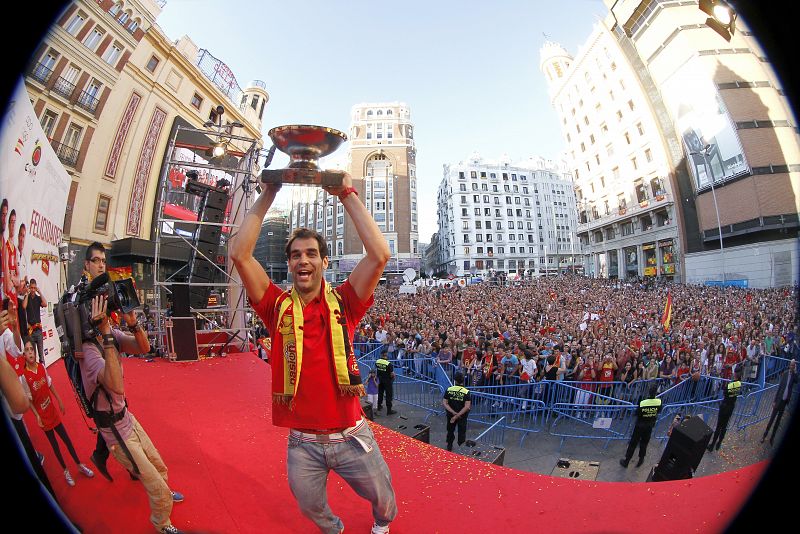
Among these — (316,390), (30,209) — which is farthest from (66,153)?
(316,390)

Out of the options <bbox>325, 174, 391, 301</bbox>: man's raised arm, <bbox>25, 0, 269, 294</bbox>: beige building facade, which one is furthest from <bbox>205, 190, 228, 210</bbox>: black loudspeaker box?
<bbox>325, 174, 391, 301</bbox>: man's raised arm

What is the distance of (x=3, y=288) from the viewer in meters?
1.50

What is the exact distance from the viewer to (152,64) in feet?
8.98

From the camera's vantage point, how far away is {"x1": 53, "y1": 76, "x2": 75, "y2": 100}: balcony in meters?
1.90

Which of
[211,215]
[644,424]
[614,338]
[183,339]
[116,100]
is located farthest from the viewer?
[614,338]

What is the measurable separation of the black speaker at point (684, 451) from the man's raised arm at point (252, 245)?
5019mm

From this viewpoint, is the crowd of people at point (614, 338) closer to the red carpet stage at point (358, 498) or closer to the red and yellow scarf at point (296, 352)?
the red carpet stage at point (358, 498)

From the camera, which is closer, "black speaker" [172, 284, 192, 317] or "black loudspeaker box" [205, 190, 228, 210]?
"black speaker" [172, 284, 192, 317]

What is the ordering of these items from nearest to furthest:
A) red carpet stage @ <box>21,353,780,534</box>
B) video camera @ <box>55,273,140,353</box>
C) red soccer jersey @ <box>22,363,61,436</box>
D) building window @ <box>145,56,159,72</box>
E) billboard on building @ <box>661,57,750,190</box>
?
red soccer jersey @ <box>22,363,61,436</box> → red carpet stage @ <box>21,353,780,534</box> → video camera @ <box>55,273,140,353</box> → building window @ <box>145,56,159,72</box> → billboard on building @ <box>661,57,750,190</box>

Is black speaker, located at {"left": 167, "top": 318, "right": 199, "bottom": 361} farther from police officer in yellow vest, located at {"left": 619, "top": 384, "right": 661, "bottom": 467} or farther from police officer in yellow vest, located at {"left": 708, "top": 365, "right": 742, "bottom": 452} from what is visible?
police officer in yellow vest, located at {"left": 708, "top": 365, "right": 742, "bottom": 452}

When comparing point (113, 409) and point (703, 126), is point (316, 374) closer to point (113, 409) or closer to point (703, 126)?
point (113, 409)

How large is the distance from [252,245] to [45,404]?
1496 millimetres

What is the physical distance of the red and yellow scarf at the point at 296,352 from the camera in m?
1.75

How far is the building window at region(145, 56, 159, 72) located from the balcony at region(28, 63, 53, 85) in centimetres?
104
